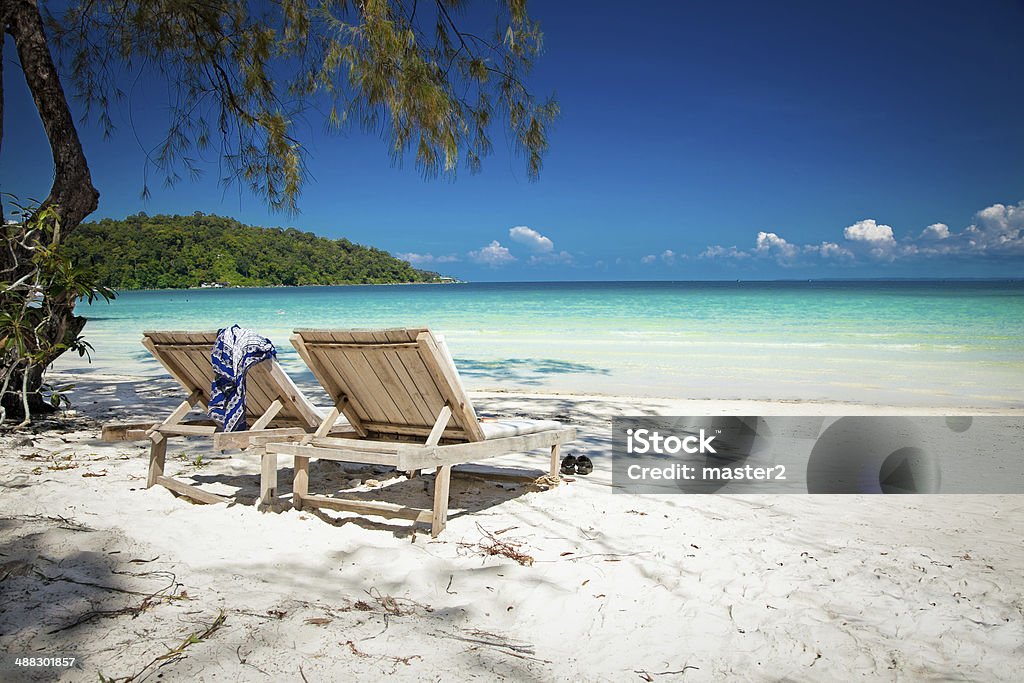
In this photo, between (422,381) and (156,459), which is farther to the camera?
(156,459)

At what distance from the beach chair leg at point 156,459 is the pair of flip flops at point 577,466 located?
218cm

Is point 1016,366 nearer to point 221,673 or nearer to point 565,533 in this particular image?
point 565,533

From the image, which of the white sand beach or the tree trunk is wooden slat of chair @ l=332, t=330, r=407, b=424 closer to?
the white sand beach

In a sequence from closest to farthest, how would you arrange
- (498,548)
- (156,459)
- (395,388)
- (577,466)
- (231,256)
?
(498,548), (395,388), (156,459), (577,466), (231,256)

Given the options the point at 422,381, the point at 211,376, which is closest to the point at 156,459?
the point at 211,376

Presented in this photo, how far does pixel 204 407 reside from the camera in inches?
154

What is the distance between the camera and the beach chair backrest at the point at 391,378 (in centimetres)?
307

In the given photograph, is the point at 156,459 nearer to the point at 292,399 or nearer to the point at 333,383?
the point at 292,399

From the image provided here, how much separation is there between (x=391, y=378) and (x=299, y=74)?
3.93 meters

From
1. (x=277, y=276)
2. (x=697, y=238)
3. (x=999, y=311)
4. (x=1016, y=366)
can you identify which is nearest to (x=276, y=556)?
(x=1016, y=366)

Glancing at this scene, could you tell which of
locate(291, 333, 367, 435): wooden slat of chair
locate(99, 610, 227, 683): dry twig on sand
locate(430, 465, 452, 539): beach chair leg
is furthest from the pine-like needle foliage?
locate(99, 610, 227, 683): dry twig on sand

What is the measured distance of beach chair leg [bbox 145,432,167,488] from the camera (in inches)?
146

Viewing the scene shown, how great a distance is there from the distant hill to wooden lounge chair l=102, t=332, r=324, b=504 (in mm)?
15174

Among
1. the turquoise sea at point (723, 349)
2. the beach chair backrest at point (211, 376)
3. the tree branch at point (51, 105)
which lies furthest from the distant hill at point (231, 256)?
the beach chair backrest at point (211, 376)
